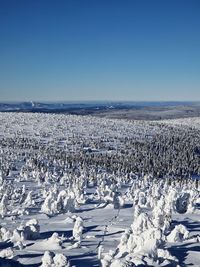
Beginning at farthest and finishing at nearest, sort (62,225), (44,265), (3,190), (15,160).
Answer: (15,160)
(3,190)
(62,225)
(44,265)

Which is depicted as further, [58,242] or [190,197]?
[190,197]

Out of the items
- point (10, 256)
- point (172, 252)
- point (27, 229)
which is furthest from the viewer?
point (27, 229)

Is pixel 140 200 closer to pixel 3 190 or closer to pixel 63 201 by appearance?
pixel 63 201

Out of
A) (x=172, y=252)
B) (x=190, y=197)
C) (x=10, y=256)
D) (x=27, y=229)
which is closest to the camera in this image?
(x=10, y=256)

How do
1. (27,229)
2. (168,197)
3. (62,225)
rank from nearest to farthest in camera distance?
1. (27,229)
2. (62,225)
3. (168,197)

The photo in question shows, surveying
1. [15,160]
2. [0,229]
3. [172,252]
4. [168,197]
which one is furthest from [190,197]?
[15,160]

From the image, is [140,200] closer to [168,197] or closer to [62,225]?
[168,197]

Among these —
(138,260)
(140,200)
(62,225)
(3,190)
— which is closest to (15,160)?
(3,190)

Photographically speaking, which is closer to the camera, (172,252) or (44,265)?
(44,265)
